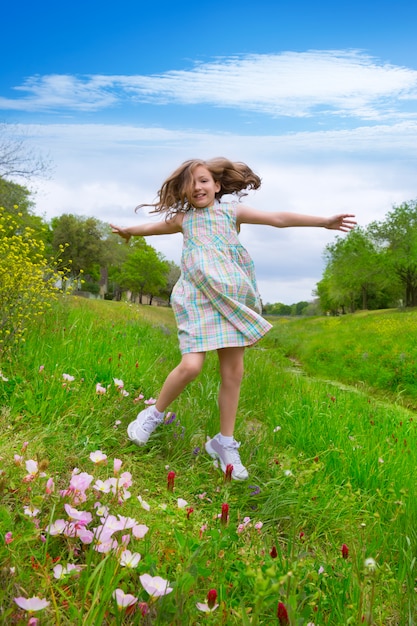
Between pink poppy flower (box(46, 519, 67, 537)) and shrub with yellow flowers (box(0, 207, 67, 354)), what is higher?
shrub with yellow flowers (box(0, 207, 67, 354))

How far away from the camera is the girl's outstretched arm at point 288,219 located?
4039 mm

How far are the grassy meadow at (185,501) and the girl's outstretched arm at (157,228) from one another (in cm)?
113

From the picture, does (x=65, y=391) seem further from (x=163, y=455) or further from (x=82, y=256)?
(x=82, y=256)

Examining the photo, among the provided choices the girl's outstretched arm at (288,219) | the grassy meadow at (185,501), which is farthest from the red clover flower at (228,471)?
the girl's outstretched arm at (288,219)

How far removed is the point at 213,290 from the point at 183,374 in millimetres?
586

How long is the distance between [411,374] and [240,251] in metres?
7.02

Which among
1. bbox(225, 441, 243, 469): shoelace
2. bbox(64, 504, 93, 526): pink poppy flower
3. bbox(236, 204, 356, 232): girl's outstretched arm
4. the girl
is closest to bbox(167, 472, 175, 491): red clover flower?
bbox(64, 504, 93, 526): pink poppy flower

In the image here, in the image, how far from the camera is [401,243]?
37219 millimetres

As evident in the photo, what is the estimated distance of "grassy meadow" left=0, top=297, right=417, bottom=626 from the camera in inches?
73.6

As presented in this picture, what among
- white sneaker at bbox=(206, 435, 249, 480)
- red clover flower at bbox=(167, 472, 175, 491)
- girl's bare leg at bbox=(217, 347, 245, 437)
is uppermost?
girl's bare leg at bbox=(217, 347, 245, 437)

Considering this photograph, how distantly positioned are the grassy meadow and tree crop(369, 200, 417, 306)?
3174 centimetres

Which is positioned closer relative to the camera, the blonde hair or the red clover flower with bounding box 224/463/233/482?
the red clover flower with bounding box 224/463/233/482

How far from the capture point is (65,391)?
3.99m

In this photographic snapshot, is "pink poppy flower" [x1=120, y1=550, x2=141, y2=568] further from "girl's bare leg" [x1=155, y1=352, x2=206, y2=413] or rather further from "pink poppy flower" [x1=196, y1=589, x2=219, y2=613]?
"girl's bare leg" [x1=155, y1=352, x2=206, y2=413]
